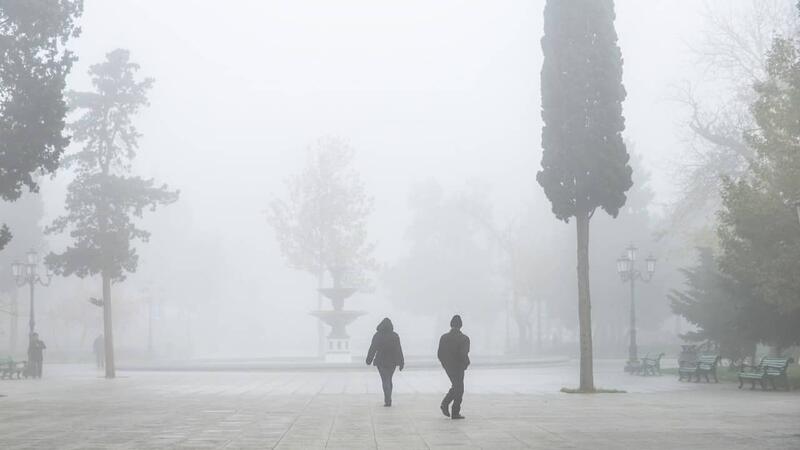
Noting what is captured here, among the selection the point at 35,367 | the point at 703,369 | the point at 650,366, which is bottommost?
the point at 650,366

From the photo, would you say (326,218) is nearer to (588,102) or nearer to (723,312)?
(723,312)

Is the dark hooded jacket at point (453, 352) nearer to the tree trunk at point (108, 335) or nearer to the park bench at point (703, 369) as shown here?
the park bench at point (703, 369)

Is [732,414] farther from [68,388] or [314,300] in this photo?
[314,300]

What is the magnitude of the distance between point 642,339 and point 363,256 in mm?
22211

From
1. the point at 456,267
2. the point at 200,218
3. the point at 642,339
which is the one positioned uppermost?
the point at 200,218

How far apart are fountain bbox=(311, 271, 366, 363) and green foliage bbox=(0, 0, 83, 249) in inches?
1103

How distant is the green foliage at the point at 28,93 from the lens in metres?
26.2

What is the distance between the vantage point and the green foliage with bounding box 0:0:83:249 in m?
26.2

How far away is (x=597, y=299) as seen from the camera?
6800 centimetres

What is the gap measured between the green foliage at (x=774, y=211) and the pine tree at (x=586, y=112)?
3288 millimetres

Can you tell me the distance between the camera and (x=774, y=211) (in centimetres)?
2741

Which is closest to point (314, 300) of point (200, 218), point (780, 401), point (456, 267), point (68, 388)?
point (200, 218)

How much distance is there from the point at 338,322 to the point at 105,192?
19.5m

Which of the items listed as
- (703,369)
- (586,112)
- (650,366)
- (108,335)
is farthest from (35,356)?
(703,369)
